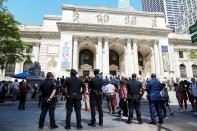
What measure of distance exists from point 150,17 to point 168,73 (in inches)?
481

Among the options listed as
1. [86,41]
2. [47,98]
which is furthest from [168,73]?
[47,98]

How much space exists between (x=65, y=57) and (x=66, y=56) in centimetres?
26

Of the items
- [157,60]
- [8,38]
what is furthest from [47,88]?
[157,60]

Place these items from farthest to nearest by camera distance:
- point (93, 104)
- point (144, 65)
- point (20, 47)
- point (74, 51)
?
point (144, 65), point (74, 51), point (20, 47), point (93, 104)

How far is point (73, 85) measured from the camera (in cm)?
664

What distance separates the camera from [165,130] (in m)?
6.19

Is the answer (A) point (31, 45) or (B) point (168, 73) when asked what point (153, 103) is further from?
(A) point (31, 45)

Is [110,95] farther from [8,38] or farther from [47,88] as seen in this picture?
[8,38]

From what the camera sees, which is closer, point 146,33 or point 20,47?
point 20,47

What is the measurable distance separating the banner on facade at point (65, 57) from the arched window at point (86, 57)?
673 centimetres

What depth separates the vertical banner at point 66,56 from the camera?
32.7 meters

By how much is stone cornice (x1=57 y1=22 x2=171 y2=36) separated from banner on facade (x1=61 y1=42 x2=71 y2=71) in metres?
3.42

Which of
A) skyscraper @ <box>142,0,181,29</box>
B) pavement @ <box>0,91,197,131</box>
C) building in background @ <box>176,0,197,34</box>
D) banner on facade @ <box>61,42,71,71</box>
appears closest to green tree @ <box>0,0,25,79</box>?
banner on facade @ <box>61,42,71,71</box>

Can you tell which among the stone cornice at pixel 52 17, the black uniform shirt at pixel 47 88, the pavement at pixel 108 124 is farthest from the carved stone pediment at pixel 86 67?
the black uniform shirt at pixel 47 88
